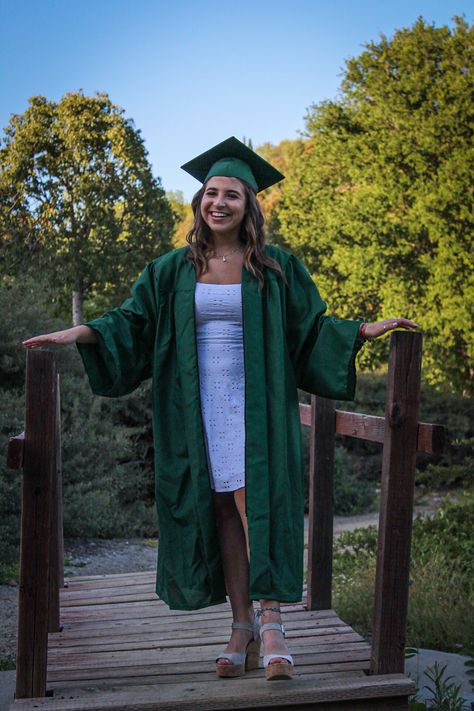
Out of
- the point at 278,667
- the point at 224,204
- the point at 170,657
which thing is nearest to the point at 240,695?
the point at 278,667

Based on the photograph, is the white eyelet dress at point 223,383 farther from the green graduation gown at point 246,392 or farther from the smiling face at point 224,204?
the smiling face at point 224,204

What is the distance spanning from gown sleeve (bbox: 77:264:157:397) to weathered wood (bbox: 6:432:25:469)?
0.41 meters

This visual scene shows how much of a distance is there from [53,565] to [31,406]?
3.36ft

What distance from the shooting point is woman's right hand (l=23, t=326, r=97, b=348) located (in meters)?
2.80

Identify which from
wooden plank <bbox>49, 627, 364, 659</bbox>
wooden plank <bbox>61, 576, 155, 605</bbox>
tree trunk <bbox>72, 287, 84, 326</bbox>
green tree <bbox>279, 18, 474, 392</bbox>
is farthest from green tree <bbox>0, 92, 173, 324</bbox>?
wooden plank <bbox>49, 627, 364, 659</bbox>

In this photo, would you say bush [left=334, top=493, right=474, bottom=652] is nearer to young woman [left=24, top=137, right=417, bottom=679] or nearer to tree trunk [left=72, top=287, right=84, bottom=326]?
young woman [left=24, top=137, right=417, bottom=679]

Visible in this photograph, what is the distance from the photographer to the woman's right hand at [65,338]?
280 cm

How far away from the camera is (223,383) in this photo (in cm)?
308

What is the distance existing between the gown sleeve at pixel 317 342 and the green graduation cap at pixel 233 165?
0.33m

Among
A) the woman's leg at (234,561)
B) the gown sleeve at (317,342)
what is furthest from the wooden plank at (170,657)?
the gown sleeve at (317,342)

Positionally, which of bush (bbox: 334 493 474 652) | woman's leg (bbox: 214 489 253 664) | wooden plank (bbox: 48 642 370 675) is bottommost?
bush (bbox: 334 493 474 652)

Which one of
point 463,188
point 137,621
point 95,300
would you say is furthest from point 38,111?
point 137,621

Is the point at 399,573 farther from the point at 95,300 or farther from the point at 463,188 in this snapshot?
the point at 95,300

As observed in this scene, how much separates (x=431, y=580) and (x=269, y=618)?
9.60 feet
